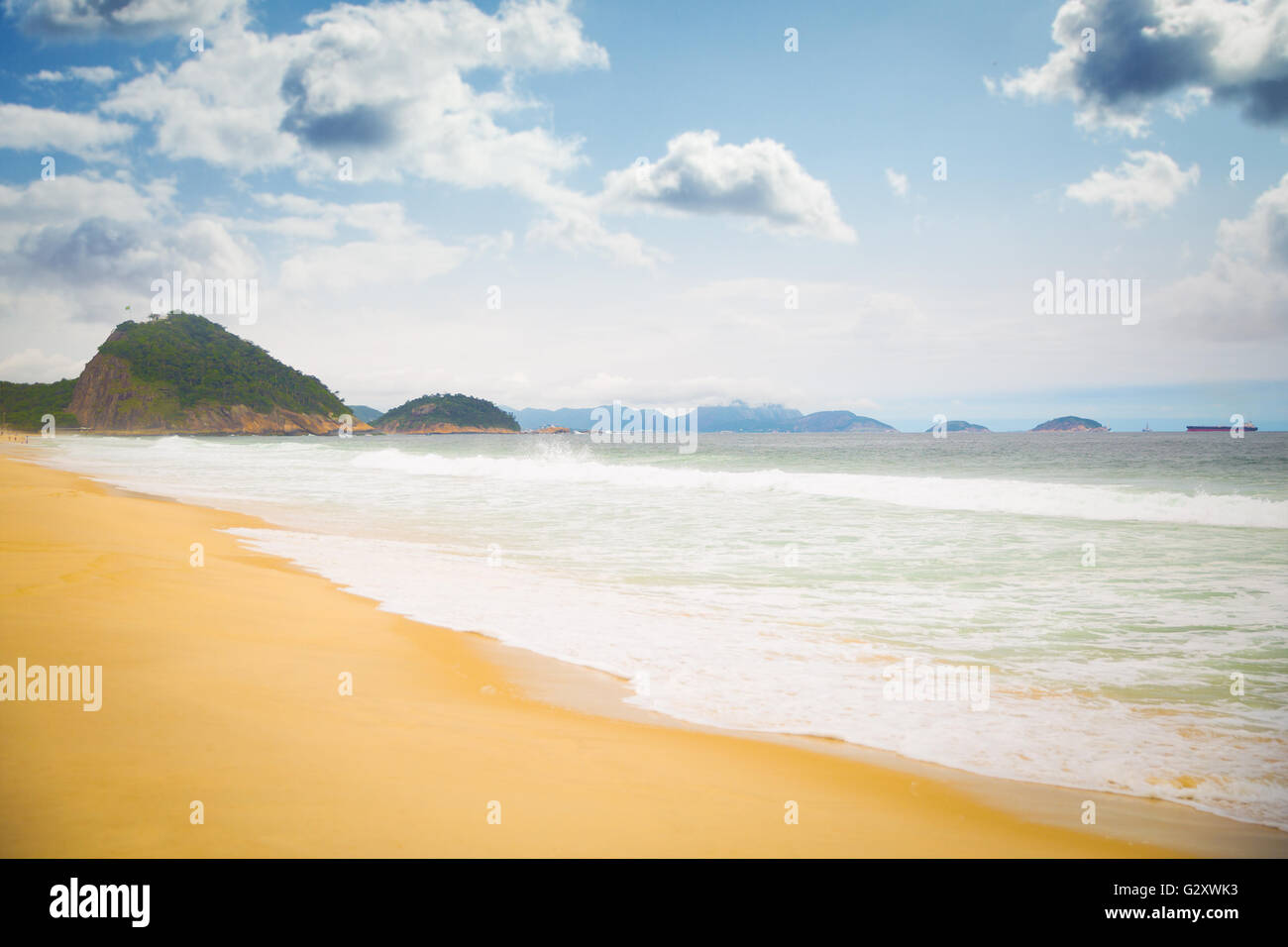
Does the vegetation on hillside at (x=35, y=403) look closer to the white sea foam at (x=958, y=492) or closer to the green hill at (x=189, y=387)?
the green hill at (x=189, y=387)

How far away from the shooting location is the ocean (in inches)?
178

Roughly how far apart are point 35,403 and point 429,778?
21831 centimetres

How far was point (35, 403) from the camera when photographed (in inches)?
6304

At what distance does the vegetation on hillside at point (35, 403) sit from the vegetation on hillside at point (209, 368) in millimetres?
17276

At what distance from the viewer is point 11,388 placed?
532 feet

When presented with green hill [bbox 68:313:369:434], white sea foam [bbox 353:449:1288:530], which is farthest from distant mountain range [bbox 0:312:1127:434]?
white sea foam [bbox 353:449:1288:530]

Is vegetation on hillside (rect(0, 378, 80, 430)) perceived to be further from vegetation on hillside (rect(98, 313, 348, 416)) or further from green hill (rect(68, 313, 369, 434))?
vegetation on hillside (rect(98, 313, 348, 416))

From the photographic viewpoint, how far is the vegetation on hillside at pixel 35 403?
152 metres

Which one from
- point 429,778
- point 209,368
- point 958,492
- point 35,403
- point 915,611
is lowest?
point 915,611

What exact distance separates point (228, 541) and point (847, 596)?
10.8 metres

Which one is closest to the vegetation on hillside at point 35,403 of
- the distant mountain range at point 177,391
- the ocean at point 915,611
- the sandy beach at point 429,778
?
the distant mountain range at point 177,391

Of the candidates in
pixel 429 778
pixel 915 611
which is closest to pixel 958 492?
pixel 915 611

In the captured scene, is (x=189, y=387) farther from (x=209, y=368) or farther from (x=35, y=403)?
(x=35, y=403)
